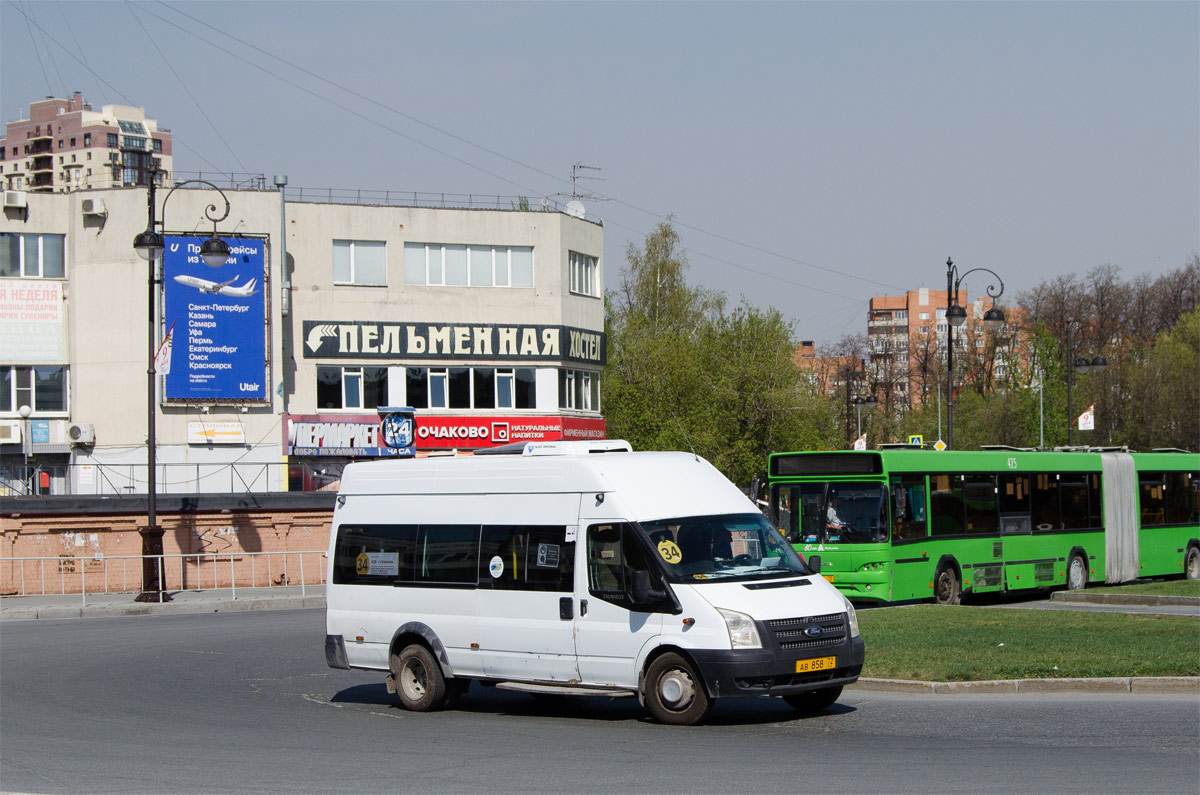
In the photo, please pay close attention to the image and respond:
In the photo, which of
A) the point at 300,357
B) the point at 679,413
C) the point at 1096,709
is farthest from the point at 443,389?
the point at 1096,709

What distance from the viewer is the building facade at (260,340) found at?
1800 inches

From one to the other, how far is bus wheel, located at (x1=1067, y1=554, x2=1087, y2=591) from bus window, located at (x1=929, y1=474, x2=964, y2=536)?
4308 mm

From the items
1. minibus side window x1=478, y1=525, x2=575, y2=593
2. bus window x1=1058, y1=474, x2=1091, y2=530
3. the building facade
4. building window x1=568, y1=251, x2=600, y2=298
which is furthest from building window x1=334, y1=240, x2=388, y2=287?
minibus side window x1=478, y1=525, x2=575, y2=593

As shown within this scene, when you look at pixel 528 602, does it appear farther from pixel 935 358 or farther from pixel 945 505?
pixel 935 358

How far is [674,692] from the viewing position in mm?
11797

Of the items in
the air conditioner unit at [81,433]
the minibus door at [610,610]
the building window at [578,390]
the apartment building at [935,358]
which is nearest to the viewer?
→ the minibus door at [610,610]

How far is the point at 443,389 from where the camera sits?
160 ft

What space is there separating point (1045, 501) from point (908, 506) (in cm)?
509

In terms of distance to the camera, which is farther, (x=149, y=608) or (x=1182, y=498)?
(x=1182, y=498)

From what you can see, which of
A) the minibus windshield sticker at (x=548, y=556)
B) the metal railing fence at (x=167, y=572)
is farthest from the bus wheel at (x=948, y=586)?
the metal railing fence at (x=167, y=572)

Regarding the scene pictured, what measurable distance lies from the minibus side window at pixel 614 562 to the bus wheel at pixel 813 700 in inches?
71.3

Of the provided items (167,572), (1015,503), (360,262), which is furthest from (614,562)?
(360,262)

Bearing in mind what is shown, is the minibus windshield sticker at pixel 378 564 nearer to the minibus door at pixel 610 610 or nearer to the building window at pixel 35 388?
the minibus door at pixel 610 610

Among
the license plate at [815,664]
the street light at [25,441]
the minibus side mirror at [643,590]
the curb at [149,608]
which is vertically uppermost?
the street light at [25,441]
